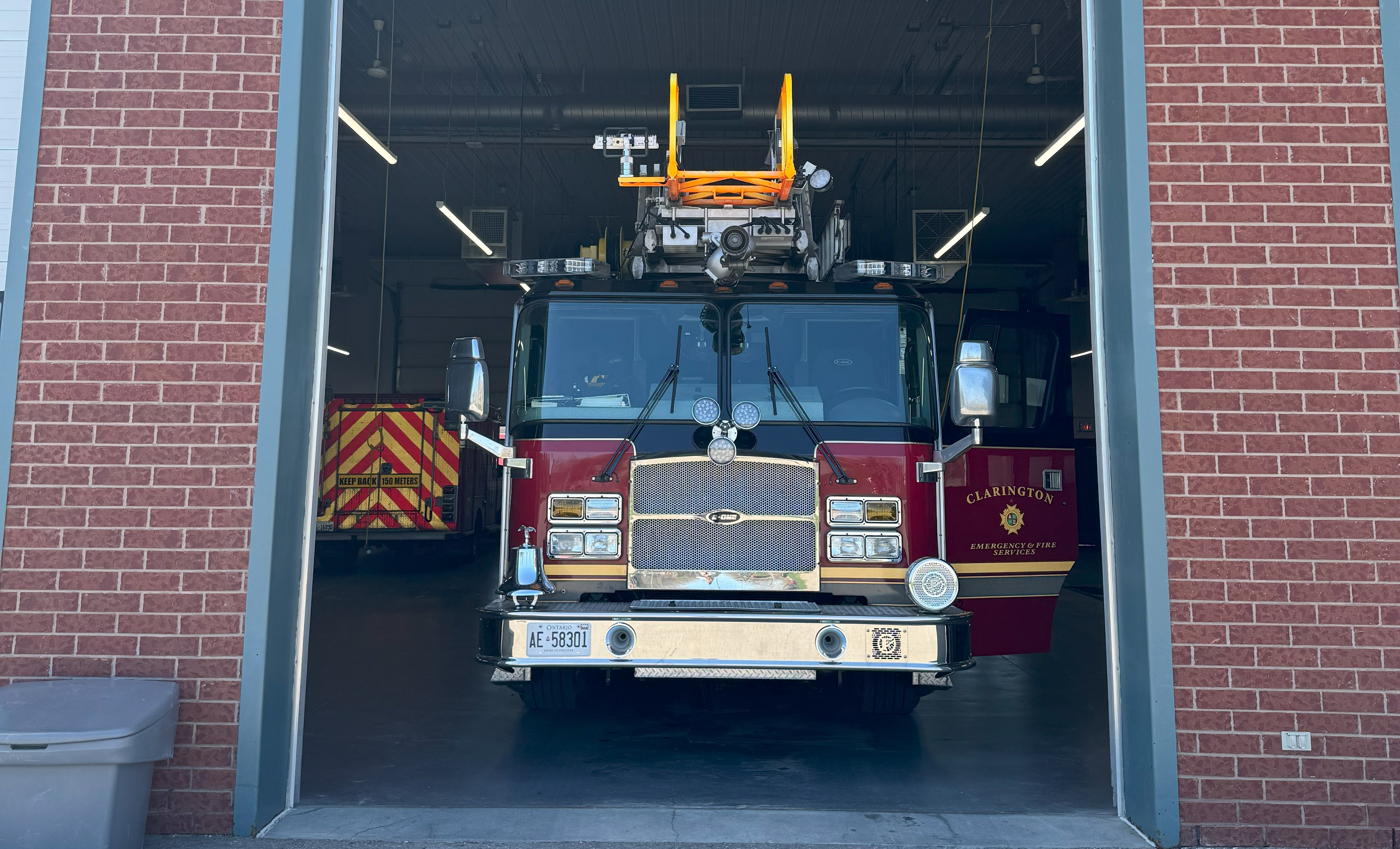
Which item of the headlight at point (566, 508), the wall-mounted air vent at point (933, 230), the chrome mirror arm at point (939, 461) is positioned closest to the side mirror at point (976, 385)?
the chrome mirror arm at point (939, 461)

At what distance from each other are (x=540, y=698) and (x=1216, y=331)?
4.09 meters

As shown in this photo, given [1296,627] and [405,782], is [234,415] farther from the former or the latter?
[1296,627]

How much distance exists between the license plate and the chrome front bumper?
0.05 ft

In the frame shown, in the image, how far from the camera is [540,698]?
569 centimetres

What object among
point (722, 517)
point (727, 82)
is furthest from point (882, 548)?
point (727, 82)

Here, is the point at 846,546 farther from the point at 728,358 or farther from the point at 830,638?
the point at 728,358

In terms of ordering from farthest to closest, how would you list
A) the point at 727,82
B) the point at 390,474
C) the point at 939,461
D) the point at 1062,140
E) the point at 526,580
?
the point at 390,474, the point at 727,82, the point at 1062,140, the point at 939,461, the point at 526,580

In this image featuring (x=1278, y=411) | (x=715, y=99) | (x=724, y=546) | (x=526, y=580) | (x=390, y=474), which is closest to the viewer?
(x=1278, y=411)

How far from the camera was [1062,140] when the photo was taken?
1126 centimetres

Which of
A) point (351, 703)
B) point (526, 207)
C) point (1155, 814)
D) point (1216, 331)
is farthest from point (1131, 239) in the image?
point (526, 207)

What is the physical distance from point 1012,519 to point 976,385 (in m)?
2.14

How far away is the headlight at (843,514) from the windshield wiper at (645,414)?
3.23ft

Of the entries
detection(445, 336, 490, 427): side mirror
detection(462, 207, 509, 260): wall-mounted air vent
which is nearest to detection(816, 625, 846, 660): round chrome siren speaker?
detection(445, 336, 490, 427): side mirror

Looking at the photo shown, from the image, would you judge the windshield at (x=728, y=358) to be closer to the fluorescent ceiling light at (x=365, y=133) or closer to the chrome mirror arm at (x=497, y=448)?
the chrome mirror arm at (x=497, y=448)
